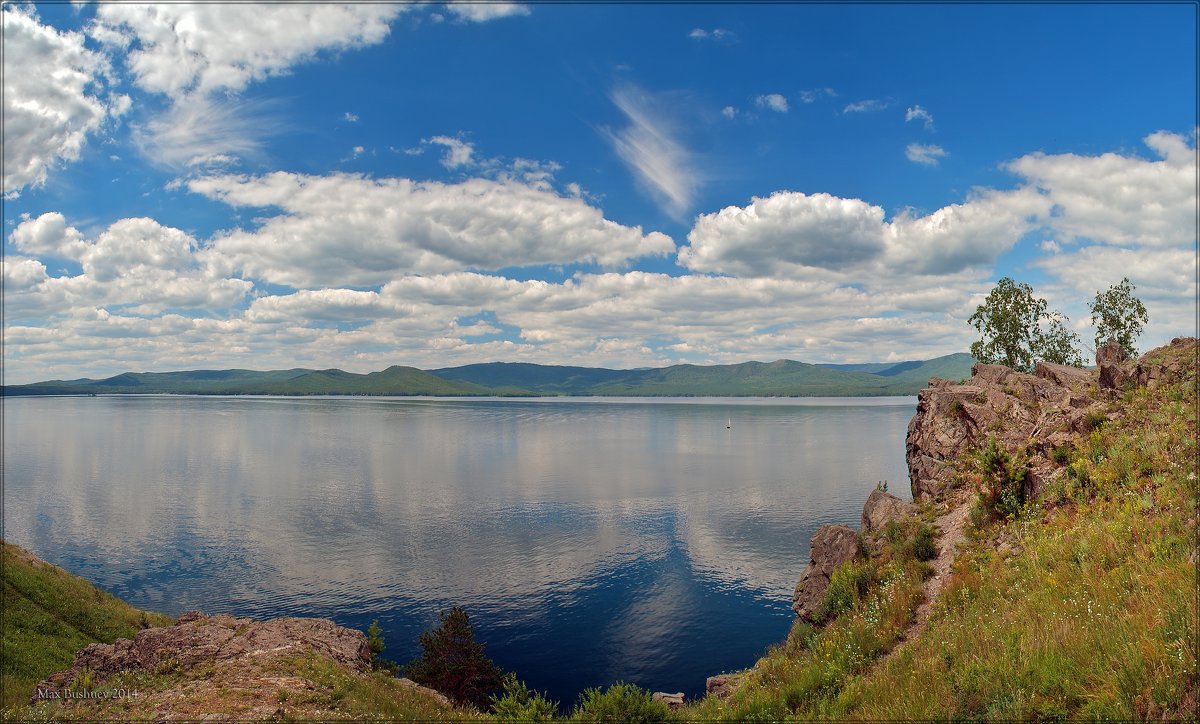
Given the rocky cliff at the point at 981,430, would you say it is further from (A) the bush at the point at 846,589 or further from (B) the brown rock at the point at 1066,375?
(A) the bush at the point at 846,589

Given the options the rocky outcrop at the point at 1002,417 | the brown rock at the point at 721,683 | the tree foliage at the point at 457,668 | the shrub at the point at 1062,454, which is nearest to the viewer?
the shrub at the point at 1062,454

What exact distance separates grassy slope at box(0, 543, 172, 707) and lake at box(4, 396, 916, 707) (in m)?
12.1

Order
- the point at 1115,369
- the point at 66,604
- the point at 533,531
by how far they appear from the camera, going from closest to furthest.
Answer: the point at 1115,369
the point at 66,604
the point at 533,531

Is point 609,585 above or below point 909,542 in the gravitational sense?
below

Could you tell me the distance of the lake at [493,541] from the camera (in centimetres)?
5106

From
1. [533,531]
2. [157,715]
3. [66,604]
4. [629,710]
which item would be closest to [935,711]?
[629,710]

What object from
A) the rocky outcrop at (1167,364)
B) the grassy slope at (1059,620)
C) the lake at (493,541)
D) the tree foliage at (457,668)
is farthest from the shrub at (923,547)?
the tree foliage at (457,668)

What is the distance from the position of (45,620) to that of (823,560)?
153ft

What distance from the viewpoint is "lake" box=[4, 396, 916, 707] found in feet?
168

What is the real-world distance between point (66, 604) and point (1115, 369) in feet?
207

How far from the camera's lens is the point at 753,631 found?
167ft

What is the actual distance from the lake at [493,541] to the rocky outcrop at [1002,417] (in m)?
23.4

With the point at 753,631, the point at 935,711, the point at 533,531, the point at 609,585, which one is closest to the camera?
the point at 935,711

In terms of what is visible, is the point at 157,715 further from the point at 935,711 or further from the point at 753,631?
the point at 753,631
